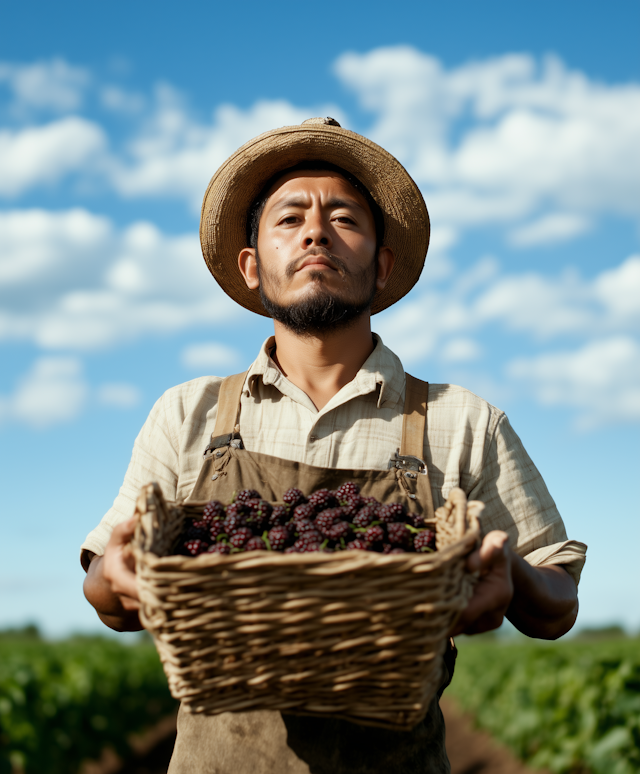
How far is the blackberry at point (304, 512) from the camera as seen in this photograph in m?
2.21

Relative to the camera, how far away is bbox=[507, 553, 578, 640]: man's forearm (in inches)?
91.1

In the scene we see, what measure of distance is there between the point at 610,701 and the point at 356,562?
572 centimetres

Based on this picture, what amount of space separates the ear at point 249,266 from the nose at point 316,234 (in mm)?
501

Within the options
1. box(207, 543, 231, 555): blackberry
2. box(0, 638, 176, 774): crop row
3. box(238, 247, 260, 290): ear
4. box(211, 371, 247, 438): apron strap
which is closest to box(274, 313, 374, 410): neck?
box(211, 371, 247, 438): apron strap

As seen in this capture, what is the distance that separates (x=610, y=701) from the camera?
20.9 feet

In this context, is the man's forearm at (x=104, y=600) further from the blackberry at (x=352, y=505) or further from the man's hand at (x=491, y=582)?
the man's hand at (x=491, y=582)

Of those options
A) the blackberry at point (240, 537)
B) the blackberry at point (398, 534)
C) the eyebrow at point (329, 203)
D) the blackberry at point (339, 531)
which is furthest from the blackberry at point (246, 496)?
the eyebrow at point (329, 203)

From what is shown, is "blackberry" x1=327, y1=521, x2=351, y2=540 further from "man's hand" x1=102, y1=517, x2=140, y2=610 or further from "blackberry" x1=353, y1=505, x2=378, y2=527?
"man's hand" x1=102, y1=517, x2=140, y2=610

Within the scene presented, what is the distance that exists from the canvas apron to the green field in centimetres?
366

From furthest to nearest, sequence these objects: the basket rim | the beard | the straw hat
Answer: the straw hat < the beard < the basket rim

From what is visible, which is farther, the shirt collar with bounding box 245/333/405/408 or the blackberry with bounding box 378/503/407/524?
the shirt collar with bounding box 245/333/405/408

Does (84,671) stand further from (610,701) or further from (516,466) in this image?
(516,466)

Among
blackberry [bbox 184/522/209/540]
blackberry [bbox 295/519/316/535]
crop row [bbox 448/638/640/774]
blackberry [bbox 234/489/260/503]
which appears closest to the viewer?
blackberry [bbox 295/519/316/535]

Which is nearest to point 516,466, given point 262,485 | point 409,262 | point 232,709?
point 262,485
